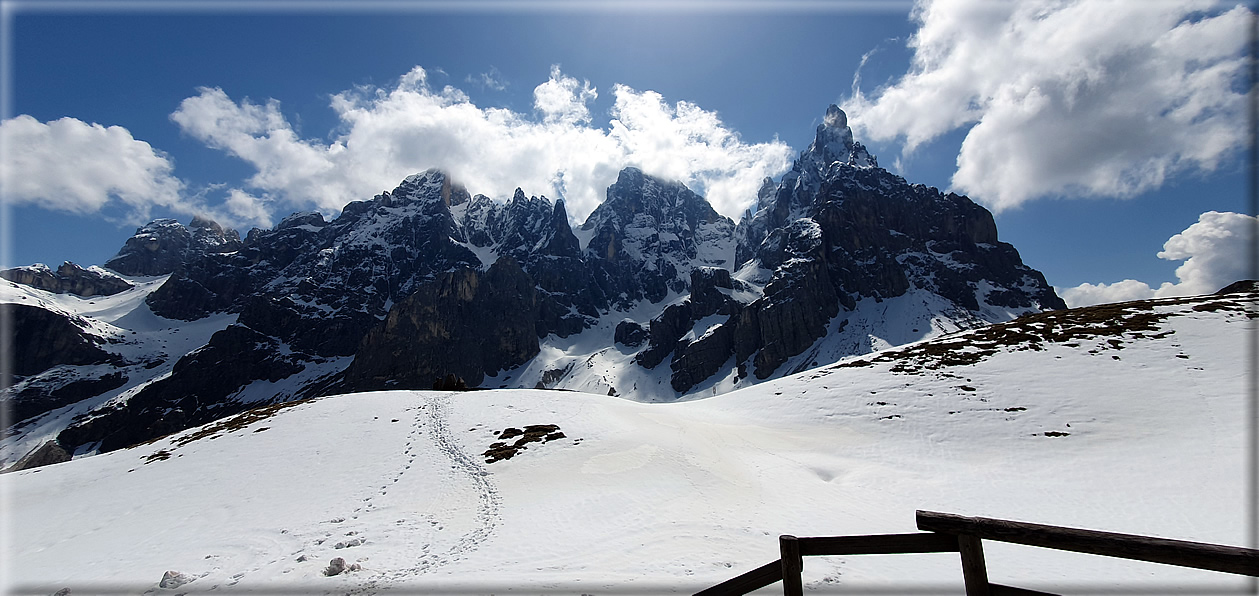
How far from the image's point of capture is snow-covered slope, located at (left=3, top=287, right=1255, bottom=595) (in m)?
11.7

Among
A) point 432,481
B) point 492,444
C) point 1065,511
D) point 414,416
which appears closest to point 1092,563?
point 1065,511

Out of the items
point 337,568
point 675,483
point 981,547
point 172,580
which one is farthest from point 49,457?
point 981,547

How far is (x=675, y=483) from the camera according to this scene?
66.3 ft

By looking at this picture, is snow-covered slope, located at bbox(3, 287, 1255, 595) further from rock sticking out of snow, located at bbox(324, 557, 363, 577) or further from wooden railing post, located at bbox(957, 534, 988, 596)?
wooden railing post, located at bbox(957, 534, 988, 596)

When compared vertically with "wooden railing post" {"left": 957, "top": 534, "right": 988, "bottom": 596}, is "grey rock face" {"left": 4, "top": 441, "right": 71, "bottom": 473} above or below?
below

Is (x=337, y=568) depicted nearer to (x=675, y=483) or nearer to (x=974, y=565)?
(x=675, y=483)

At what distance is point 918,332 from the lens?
182500 mm

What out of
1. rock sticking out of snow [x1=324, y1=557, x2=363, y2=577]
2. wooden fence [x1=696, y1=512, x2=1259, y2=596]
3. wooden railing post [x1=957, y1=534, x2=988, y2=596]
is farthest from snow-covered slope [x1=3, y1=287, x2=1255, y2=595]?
wooden railing post [x1=957, y1=534, x2=988, y2=596]

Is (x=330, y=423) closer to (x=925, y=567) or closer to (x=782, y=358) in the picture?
(x=925, y=567)

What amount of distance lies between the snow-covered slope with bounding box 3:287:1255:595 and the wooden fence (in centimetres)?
558

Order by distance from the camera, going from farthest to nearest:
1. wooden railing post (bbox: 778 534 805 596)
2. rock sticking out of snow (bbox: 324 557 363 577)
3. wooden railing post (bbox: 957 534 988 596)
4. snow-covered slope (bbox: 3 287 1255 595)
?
snow-covered slope (bbox: 3 287 1255 595) < rock sticking out of snow (bbox: 324 557 363 577) < wooden railing post (bbox: 778 534 805 596) < wooden railing post (bbox: 957 534 988 596)

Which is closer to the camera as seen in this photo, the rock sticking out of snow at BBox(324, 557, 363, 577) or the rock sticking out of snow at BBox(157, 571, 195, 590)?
the rock sticking out of snow at BBox(157, 571, 195, 590)

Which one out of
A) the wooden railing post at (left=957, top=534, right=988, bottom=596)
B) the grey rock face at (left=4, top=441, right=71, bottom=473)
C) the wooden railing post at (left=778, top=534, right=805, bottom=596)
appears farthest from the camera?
the grey rock face at (left=4, top=441, right=71, bottom=473)

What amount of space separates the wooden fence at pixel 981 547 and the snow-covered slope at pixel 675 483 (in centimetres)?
558
